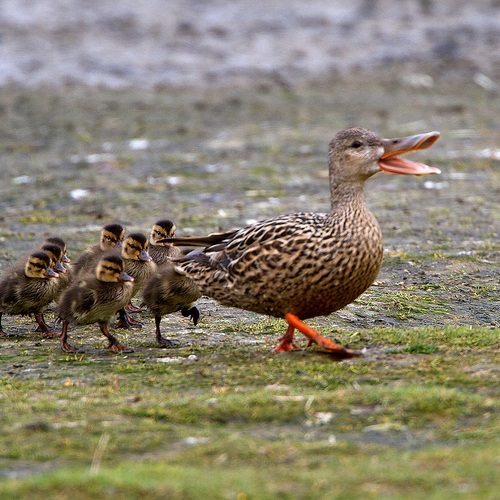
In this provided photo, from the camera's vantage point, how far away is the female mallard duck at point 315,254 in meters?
5.36

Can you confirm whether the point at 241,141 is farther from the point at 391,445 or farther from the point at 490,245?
the point at 391,445

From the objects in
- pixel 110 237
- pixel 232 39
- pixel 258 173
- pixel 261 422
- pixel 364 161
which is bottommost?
pixel 261 422

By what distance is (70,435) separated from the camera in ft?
A: 13.2

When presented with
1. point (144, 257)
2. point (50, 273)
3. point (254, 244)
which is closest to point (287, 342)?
point (254, 244)

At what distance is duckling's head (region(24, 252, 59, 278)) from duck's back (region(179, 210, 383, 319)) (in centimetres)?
161

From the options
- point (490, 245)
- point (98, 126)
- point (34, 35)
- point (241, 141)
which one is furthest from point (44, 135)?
point (490, 245)

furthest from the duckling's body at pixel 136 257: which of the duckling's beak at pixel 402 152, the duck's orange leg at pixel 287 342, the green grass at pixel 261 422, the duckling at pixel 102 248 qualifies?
the duckling's beak at pixel 402 152

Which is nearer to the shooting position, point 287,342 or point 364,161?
point 287,342

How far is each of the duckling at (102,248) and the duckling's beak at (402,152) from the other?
2476 mm

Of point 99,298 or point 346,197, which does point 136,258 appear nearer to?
point 99,298

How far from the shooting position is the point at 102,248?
7.34 m

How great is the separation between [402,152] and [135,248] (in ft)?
7.74

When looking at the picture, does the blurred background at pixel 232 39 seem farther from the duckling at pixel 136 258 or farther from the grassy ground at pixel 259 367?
the duckling at pixel 136 258

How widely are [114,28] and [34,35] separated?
2.05 meters
